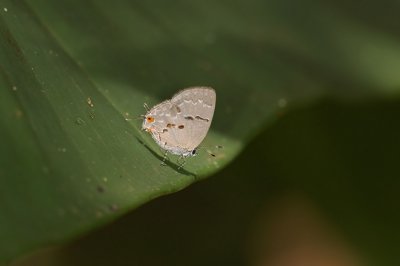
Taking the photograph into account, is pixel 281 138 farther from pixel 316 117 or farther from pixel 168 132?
pixel 168 132

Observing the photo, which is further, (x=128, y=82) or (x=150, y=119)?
(x=128, y=82)

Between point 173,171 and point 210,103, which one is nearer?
point 173,171

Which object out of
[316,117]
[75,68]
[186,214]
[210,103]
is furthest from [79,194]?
[316,117]

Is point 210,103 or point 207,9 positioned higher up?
point 207,9

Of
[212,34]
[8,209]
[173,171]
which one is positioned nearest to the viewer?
[8,209]

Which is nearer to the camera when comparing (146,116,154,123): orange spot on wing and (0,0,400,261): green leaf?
(0,0,400,261): green leaf

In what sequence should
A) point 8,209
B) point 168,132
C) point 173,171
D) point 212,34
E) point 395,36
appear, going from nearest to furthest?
point 8,209
point 173,171
point 168,132
point 212,34
point 395,36

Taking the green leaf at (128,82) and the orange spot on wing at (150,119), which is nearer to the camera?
the green leaf at (128,82)

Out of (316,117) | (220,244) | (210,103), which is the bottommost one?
(220,244)
